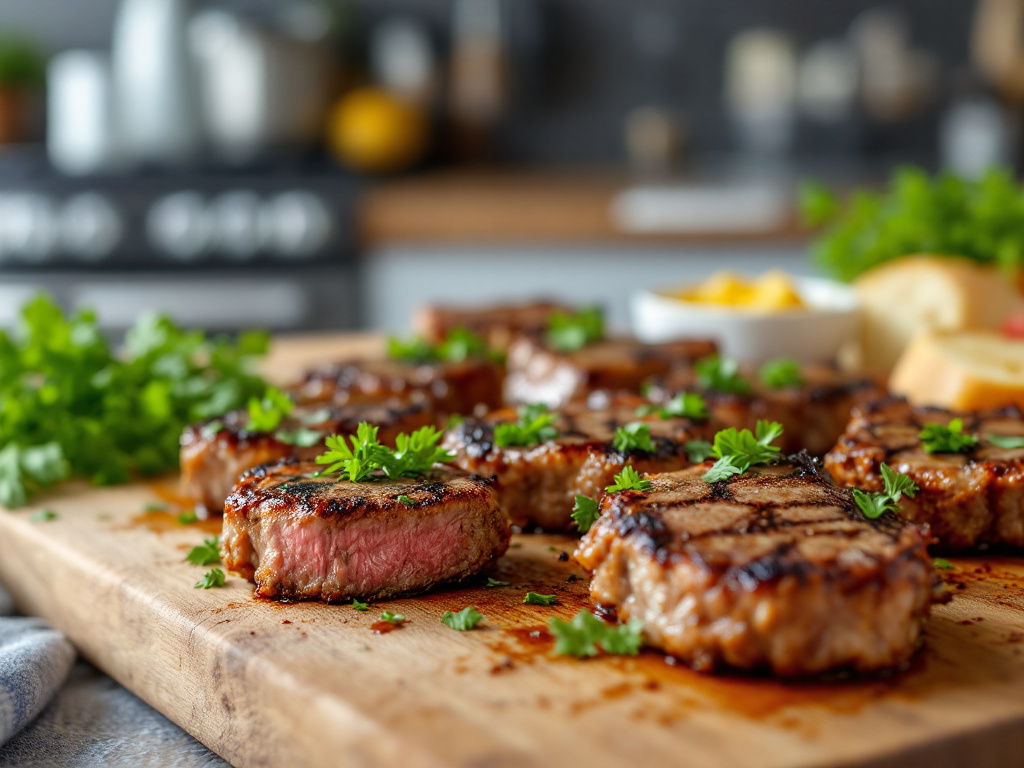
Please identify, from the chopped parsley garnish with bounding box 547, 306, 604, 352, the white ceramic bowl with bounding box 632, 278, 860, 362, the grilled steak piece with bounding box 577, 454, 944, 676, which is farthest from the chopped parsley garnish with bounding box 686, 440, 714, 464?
the white ceramic bowl with bounding box 632, 278, 860, 362

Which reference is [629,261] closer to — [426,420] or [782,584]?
[426,420]

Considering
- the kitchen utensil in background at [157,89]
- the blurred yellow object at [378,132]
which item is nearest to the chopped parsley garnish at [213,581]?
the kitchen utensil in background at [157,89]

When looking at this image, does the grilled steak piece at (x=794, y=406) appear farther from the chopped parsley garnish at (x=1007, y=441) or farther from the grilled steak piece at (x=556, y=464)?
the chopped parsley garnish at (x=1007, y=441)

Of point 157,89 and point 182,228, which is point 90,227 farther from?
point 157,89

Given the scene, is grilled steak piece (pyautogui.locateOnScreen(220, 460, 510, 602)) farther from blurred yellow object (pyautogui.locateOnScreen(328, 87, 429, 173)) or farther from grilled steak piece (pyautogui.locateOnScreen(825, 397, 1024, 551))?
blurred yellow object (pyautogui.locateOnScreen(328, 87, 429, 173))

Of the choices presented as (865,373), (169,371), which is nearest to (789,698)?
(865,373)

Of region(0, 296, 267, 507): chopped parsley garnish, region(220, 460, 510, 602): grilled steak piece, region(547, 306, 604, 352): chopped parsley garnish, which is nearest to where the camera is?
region(220, 460, 510, 602): grilled steak piece

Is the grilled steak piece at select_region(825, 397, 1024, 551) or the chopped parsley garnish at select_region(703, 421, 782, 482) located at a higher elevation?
the chopped parsley garnish at select_region(703, 421, 782, 482)

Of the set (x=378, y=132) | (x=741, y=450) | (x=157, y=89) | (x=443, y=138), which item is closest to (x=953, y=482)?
(x=741, y=450)
